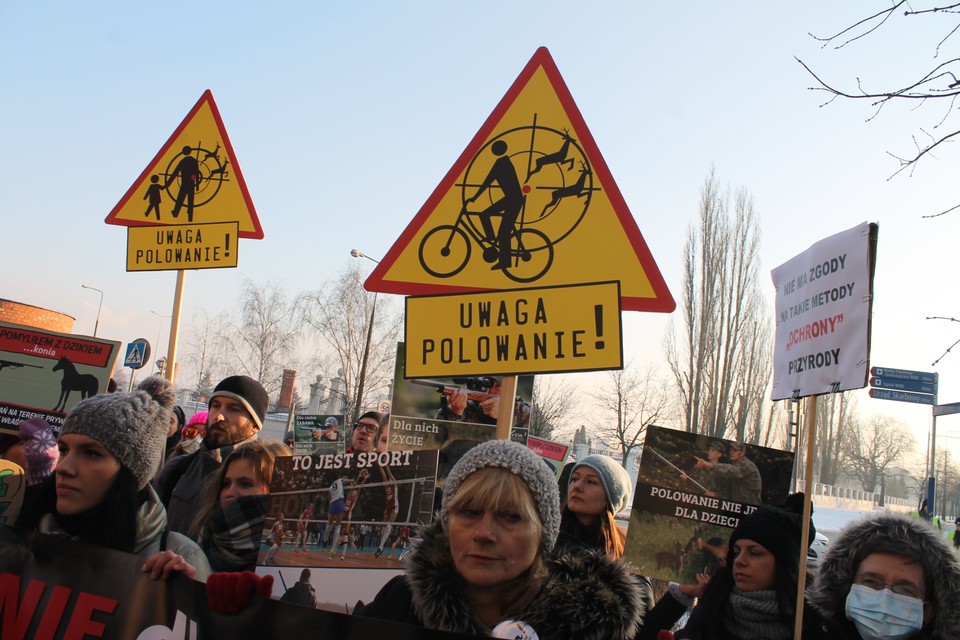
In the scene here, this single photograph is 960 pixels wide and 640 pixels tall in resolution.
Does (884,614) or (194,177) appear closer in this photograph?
(884,614)

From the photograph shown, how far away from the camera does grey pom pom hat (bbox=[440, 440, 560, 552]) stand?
7.29ft

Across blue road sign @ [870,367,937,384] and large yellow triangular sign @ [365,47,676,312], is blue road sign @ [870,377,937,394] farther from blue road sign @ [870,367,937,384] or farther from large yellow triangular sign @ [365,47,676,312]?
Result: large yellow triangular sign @ [365,47,676,312]

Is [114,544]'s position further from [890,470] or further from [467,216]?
[890,470]

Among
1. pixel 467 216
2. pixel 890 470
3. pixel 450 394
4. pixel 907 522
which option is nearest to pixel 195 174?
pixel 450 394

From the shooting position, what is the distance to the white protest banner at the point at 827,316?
284 centimetres

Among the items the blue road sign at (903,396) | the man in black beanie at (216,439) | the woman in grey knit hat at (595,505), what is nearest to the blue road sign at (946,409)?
the blue road sign at (903,396)

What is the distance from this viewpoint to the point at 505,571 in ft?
6.99

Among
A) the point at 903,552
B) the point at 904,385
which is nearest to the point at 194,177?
the point at 903,552

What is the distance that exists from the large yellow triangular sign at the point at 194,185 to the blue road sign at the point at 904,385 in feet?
89.5

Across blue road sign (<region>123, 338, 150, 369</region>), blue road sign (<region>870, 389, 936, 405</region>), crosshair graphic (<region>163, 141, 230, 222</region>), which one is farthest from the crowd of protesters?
blue road sign (<region>870, 389, 936, 405</region>)

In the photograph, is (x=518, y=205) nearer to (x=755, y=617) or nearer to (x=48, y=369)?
(x=755, y=617)

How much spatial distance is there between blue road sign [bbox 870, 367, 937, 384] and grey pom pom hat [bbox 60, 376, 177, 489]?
2956 centimetres

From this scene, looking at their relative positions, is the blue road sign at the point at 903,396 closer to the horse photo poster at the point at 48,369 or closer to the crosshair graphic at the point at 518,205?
the horse photo poster at the point at 48,369

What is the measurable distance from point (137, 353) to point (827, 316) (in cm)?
1457
